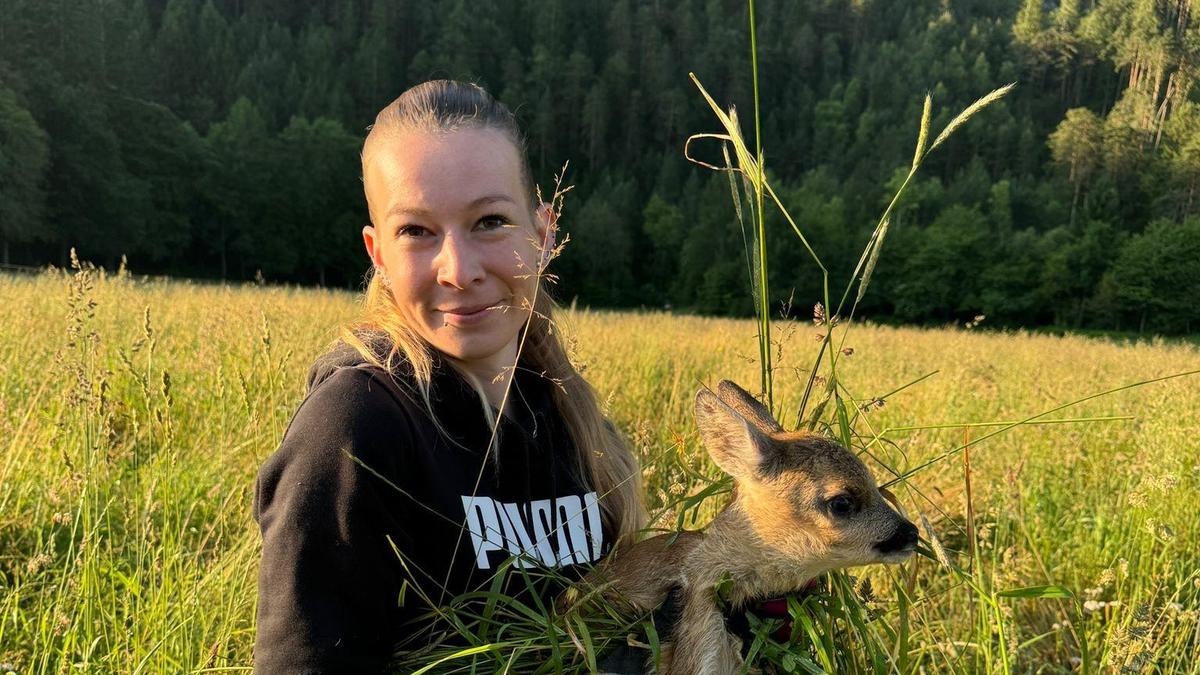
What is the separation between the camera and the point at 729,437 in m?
1.47

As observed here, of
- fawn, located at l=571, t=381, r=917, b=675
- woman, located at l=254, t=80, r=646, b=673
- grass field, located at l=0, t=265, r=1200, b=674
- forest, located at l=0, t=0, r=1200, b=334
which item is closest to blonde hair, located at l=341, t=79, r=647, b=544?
woman, located at l=254, t=80, r=646, b=673

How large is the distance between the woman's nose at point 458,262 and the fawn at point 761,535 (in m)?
0.68

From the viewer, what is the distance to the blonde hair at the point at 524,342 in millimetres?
1849

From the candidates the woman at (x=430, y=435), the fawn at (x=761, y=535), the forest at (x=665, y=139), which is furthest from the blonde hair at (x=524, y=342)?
the forest at (x=665, y=139)

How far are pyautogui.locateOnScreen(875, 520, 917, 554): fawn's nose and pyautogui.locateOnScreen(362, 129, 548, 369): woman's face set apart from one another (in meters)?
0.92

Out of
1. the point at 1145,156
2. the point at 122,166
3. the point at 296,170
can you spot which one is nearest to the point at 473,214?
the point at 122,166

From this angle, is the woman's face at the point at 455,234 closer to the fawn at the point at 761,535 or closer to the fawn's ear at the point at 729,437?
the fawn's ear at the point at 729,437

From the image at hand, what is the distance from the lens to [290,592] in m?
1.40

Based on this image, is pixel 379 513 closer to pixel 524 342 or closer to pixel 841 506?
pixel 524 342

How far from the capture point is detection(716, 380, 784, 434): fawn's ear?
1.57m

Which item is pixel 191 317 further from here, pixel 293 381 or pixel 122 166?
pixel 122 166

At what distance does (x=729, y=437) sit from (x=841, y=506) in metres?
0.24

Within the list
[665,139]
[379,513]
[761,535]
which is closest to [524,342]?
[379,513]

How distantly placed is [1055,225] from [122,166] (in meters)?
66.6
